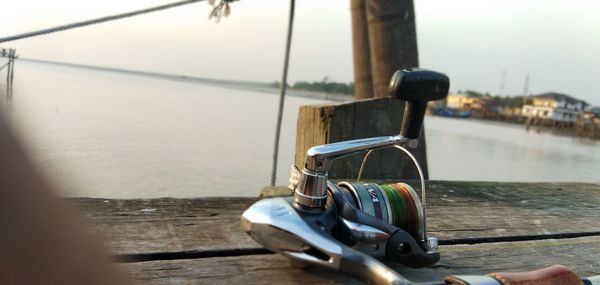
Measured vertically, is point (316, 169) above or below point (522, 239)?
above

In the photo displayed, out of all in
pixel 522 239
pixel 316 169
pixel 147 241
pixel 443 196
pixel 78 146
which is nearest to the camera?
pixel 316 169

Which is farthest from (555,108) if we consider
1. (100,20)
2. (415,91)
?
(415,91)

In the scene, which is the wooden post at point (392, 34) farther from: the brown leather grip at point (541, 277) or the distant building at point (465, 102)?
the distant building at point (465, 102)

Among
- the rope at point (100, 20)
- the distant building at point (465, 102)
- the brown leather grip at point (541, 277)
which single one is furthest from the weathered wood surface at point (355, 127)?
the distant building at point (465, 102)

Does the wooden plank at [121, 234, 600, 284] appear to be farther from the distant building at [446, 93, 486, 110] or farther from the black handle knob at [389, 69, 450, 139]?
the distant building at [446, 93, 486, 110]

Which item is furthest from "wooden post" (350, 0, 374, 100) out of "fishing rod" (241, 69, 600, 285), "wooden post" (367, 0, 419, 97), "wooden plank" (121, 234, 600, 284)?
"fishing rod" (241, 69, 600, 285)

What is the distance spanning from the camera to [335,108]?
8.32 feet

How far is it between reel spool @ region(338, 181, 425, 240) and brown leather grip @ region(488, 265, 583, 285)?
0.84ft

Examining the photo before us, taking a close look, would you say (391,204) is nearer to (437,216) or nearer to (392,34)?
(437,216)

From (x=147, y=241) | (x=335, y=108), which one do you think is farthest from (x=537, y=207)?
(x=147, y=241)

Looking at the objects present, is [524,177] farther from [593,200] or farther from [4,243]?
[4,243]

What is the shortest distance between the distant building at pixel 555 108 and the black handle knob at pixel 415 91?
65.0 meters

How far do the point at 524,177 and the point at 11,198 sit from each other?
11.1 metres

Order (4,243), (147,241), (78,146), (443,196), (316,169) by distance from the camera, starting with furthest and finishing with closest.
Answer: (78,146)
(443,196)
(147,241)
(316,169)
(4,243)
